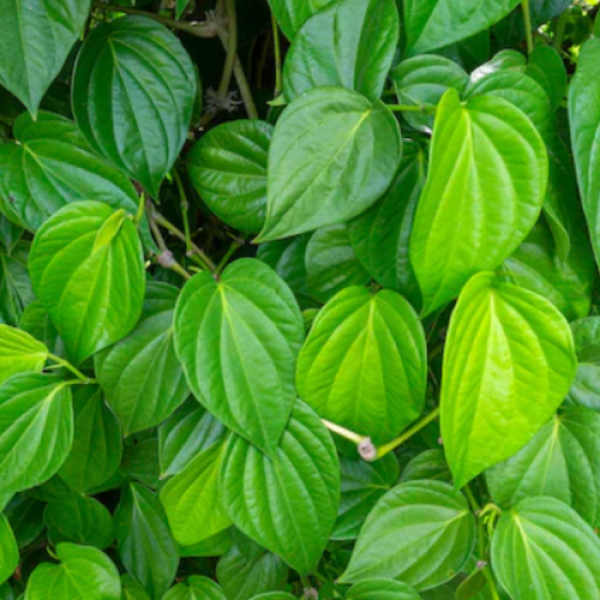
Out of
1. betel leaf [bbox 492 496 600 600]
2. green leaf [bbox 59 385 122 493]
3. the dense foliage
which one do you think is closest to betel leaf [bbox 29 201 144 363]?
the dense foliage

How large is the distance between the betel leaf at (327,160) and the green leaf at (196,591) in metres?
0.42

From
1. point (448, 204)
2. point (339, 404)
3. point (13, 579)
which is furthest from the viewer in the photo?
point (13, 579)

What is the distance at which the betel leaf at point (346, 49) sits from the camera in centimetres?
43

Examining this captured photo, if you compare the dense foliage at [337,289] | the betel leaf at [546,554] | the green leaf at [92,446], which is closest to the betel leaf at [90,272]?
the dense foliage at [337,289]

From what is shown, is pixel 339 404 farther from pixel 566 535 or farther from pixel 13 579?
pixel 13 579

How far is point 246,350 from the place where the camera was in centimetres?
48

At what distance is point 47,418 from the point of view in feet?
1.74

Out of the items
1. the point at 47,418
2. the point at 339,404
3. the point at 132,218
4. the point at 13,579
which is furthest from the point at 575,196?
the point at 13,579

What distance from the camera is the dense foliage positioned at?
1.35ft

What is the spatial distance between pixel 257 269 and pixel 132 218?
105 millimetres

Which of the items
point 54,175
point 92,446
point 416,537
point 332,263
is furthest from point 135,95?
point 416,537

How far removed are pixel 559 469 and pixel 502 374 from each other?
15cm

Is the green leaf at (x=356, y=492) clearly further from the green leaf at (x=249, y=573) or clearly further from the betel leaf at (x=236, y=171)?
the betel leaf at (x=236, y=171)

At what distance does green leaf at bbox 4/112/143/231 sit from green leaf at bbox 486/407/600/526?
14.4 inches
